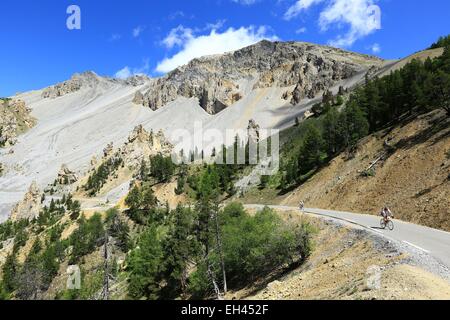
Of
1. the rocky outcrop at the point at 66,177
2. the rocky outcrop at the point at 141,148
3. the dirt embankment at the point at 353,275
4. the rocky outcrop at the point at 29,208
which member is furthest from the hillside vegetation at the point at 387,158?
the rocky outcrop at the point at 66,177

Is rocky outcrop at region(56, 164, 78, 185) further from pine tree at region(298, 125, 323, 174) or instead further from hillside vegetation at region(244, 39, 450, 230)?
pine tree at region(298, 125, 323, 174)

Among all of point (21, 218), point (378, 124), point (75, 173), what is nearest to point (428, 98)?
point (378, 124)

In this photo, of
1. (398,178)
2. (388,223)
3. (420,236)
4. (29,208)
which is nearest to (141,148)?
(29,208)

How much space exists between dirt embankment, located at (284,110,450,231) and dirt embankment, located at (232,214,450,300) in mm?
7440

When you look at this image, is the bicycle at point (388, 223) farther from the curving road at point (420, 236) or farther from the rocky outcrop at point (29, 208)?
the rocky outcrop at point (29, 208)

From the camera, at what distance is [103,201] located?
11400cm

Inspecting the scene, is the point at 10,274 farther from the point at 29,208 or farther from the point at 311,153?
the point at 311,153

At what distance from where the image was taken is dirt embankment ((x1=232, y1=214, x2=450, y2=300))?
15.5 meters

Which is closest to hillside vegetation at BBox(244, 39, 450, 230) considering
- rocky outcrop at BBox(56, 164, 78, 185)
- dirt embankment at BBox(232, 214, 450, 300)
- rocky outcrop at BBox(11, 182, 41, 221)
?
dirt embankment at BBox(232, 214, 450, 300)

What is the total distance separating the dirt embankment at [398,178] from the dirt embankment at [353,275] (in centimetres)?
744

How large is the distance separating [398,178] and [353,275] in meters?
25.7
